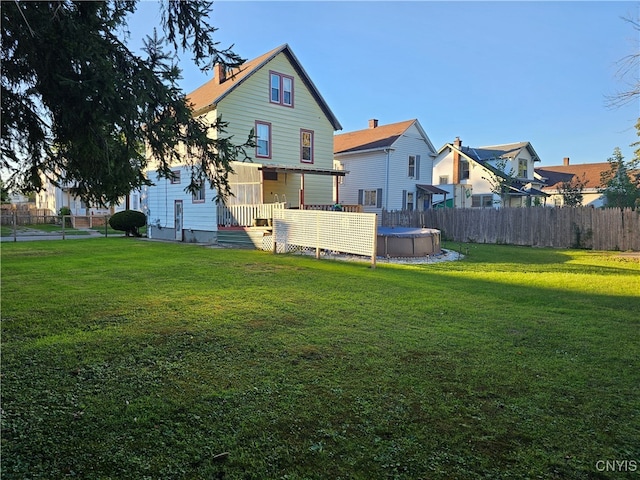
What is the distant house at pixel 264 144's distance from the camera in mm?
18516

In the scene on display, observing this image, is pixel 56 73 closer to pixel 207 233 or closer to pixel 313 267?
pixel 313 267

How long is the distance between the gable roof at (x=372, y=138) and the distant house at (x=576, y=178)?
1412 centimetres

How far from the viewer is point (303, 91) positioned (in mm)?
21750

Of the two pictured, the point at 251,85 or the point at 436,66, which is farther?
the point at 251,85

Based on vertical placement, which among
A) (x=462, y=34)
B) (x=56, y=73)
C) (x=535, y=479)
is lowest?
(x=535, y=479)

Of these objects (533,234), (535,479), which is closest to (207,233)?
(533,234)

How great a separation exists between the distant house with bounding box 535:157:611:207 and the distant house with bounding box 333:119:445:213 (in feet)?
39.0

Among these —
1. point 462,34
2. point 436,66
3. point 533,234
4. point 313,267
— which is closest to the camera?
point 313,267

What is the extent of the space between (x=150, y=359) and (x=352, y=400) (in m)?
2.12

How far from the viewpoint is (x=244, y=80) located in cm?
1884

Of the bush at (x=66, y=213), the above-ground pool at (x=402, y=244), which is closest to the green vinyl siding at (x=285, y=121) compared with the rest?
the above-ground pool at (x=402, y=244)

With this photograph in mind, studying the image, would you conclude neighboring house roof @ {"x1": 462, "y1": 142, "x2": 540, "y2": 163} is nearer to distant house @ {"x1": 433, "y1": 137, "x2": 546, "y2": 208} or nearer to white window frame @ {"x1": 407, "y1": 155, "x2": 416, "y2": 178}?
distant house @ {"x1": 433, "y1": 137, "x2": 546, "y2": 208}

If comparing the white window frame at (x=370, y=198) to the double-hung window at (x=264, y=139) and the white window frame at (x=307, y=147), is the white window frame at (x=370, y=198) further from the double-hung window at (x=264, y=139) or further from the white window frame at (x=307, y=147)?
the double-hung window at (x=264, y=139)

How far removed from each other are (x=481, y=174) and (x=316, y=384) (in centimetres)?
3268
